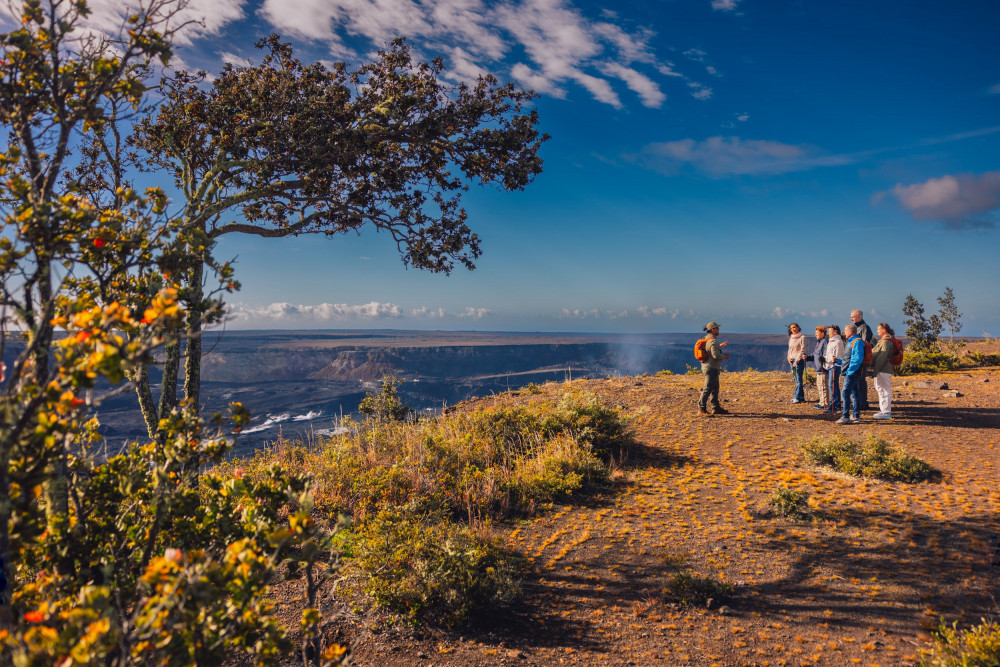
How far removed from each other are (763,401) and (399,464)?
31.8 feet

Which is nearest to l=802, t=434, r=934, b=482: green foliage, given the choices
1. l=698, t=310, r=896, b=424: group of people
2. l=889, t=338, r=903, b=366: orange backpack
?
l=698, t=310, r=896, b=424: group of people

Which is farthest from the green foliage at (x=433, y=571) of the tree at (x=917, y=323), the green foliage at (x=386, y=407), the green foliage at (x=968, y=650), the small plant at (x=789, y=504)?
the tree at (x=917, y=323)

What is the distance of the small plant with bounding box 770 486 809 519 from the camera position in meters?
6.27

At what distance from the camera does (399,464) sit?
8078 millimetres

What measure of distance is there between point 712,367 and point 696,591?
670 centimetres

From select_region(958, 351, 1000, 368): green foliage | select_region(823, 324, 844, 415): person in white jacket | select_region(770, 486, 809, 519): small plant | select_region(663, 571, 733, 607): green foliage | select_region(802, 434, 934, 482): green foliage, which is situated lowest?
select_region(663, 571, 733, 607): green foliage

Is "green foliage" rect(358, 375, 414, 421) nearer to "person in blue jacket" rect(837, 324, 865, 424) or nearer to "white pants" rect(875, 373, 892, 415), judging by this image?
"person in blue jacket" rect(837, 324, 865, 424)

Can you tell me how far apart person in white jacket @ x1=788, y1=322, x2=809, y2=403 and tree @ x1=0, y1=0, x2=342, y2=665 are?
12.6m

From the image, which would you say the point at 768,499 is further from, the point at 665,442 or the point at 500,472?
the point at 500,472

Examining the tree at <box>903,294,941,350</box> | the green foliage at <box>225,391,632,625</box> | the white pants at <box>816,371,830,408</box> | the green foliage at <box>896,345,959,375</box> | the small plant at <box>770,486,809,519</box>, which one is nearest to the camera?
the green foliage at <box>225,391,632,625</box>

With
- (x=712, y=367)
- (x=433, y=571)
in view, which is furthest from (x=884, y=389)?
(x=433, y=571)

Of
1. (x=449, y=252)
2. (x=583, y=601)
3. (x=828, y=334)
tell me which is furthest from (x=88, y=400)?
(x=828, y=334)

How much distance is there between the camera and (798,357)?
11.7 m

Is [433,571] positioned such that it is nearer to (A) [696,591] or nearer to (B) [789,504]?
(A) [696,591]
